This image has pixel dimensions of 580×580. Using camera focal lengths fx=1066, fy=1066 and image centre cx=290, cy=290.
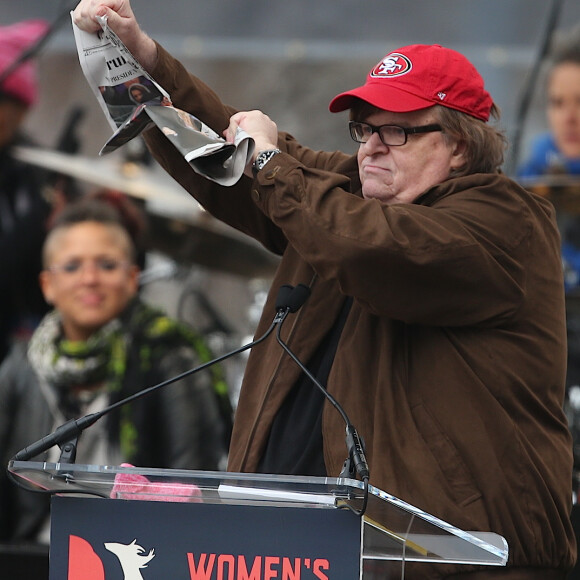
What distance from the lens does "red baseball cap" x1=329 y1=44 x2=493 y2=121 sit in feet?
6.57

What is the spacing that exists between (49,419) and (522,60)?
2247mm

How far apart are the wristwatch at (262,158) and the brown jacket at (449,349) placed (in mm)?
22

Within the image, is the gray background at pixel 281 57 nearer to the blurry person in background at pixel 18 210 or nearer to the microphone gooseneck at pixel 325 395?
the blurry person in background at pixel 18 210

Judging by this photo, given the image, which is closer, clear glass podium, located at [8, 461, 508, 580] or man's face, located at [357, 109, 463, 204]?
clear glass podium, located at [8, 461, 508, 580]

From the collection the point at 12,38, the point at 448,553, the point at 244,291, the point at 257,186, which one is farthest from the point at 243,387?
the point at 12,38

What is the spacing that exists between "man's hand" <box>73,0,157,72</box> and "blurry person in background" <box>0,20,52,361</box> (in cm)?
214

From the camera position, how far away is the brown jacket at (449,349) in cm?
183

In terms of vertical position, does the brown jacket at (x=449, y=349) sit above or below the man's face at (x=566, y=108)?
below

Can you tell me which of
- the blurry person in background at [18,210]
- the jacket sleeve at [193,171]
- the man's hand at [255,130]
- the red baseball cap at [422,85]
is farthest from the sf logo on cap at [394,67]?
the blurry person in background at [18,210]

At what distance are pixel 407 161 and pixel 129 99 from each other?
558 millimetres

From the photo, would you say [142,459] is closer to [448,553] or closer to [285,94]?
[285,94]

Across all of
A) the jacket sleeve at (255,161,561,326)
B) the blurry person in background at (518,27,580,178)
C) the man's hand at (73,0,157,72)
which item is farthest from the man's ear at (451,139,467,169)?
the blurry person in background at (518,27,580,178)

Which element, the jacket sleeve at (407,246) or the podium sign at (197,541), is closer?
the podium sign at (197,541)

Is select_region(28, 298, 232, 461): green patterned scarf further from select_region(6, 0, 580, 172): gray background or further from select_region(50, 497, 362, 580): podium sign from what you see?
select_region(50, 497, 362, 580): podium sign
